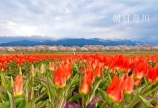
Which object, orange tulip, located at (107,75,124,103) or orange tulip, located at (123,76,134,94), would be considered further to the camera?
orange tulip, located at (123,76,134,94)

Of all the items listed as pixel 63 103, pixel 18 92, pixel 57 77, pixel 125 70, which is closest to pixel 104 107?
pixel 63 103

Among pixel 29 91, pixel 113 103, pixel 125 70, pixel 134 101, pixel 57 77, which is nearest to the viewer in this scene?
pixel 113 103

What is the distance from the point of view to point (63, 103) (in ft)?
7.48

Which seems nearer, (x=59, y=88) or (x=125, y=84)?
(x=125, y=84)

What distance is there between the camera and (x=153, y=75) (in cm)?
325

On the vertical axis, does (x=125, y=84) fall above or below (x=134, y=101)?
above

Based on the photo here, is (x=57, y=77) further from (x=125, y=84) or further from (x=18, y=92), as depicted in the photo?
(x=125, y=84)

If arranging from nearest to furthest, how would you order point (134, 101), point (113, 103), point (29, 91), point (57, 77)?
1. point (113, 103)
2. point (134, 101)
3. point (57, 77)
4. point (29, 91)

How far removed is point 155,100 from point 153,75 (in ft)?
2.25

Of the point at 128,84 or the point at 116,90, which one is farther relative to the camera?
the point at 128,84

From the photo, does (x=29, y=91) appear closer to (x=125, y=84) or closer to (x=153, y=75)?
(x=125, y=84)

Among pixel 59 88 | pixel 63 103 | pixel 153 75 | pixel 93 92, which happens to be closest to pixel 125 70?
pixel 153 75

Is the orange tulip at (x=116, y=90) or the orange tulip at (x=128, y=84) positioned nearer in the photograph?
the orange tulip at (x=116, y=90)

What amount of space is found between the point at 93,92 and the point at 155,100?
23.9 inches
